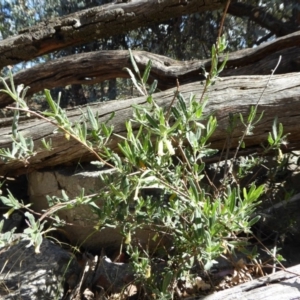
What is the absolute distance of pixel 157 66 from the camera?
3557mm

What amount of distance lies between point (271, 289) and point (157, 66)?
201 centimetres

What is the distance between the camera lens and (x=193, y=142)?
187 cm

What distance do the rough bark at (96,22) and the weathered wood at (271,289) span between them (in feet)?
7.14

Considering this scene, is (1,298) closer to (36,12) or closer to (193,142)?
(193,142)

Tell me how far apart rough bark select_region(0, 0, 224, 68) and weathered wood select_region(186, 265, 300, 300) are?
218 cm

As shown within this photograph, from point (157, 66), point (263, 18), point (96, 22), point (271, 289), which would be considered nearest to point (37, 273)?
point (271, 289)

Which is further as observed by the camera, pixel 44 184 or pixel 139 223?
pixel 44 184

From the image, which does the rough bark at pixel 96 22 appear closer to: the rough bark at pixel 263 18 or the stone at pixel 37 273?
the rough bark at pixel 263 18

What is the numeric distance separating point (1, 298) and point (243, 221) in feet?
4.44

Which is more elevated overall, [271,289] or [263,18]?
[263,18]

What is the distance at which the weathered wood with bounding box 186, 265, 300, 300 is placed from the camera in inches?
73.7

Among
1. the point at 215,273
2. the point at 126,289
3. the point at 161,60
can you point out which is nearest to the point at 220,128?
the point at 215,273

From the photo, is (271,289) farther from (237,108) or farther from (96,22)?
(96,22)

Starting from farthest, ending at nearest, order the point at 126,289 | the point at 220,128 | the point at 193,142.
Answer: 1. the point at 220,128
2. the point at 126,289
3. the point at 193,142
